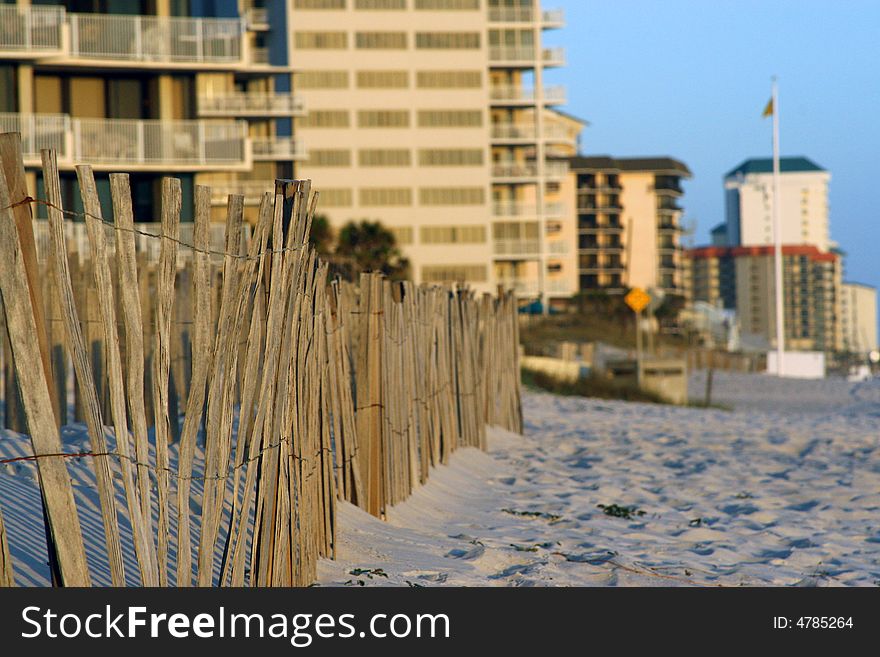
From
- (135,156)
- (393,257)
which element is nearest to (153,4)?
(135,156)

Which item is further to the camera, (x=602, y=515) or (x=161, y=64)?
(x=161, y=64)

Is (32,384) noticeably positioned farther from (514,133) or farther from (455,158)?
(514,133)

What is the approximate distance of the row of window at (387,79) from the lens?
207 feet

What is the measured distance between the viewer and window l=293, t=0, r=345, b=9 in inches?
2490

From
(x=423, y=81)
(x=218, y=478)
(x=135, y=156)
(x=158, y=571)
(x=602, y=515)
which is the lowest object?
(x=602, y=515)

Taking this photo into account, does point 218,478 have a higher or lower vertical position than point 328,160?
lower

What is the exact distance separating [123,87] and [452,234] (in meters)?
34.2

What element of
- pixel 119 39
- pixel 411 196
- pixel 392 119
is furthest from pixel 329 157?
pixel 119 39

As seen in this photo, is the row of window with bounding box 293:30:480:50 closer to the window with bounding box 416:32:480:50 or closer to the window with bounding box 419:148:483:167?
the window with bounding box 416:32:480:50

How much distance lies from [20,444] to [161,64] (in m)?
22.8

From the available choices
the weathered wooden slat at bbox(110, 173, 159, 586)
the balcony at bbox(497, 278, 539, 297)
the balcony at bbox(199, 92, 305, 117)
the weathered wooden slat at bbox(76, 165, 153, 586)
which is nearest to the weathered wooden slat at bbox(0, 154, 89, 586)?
the weathered wooden slat at bbox(76, 165, 153, 586)

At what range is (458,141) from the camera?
63.2 metres

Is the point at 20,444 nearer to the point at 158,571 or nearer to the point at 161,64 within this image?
the point at 158,571

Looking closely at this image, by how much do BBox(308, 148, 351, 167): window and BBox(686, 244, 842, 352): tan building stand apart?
123723mm
